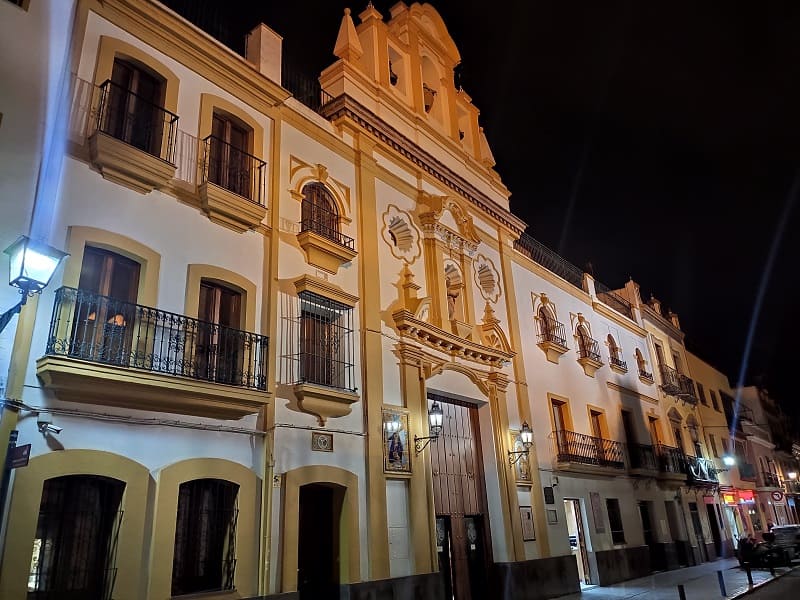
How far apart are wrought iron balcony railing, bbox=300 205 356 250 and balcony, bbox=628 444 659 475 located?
48.3ft

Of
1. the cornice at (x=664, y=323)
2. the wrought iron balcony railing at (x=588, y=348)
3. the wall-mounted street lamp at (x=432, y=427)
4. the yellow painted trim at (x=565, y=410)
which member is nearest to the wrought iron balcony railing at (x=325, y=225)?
the wall-mounted street lamp at (x=432, y=427)

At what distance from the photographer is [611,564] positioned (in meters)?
18.6

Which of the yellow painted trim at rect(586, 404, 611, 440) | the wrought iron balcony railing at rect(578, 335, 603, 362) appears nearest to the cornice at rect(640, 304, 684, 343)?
the wrought iron balcony railing at rect(578, 335, 603, 362)

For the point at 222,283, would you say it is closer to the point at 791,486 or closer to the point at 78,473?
the point at 78,473

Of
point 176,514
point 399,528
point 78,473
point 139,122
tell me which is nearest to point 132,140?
point 139,122

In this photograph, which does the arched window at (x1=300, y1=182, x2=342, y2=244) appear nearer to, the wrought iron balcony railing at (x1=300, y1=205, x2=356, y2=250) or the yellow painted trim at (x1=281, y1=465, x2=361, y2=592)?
the wrought iron balcony railing at (x1=300, y1=205, x2=356, y2=250)

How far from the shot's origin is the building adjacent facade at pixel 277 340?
26.3 ft

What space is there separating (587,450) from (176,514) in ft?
46.4

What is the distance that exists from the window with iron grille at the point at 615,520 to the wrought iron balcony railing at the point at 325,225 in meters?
13.3

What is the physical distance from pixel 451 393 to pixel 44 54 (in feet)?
35.3

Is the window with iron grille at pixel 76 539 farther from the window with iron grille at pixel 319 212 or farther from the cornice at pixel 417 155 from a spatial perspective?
the cornice at pixel 417 155

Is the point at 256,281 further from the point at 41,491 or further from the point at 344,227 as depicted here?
the point at 41,491

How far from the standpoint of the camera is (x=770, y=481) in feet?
130

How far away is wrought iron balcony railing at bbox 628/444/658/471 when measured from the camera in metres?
22.0
